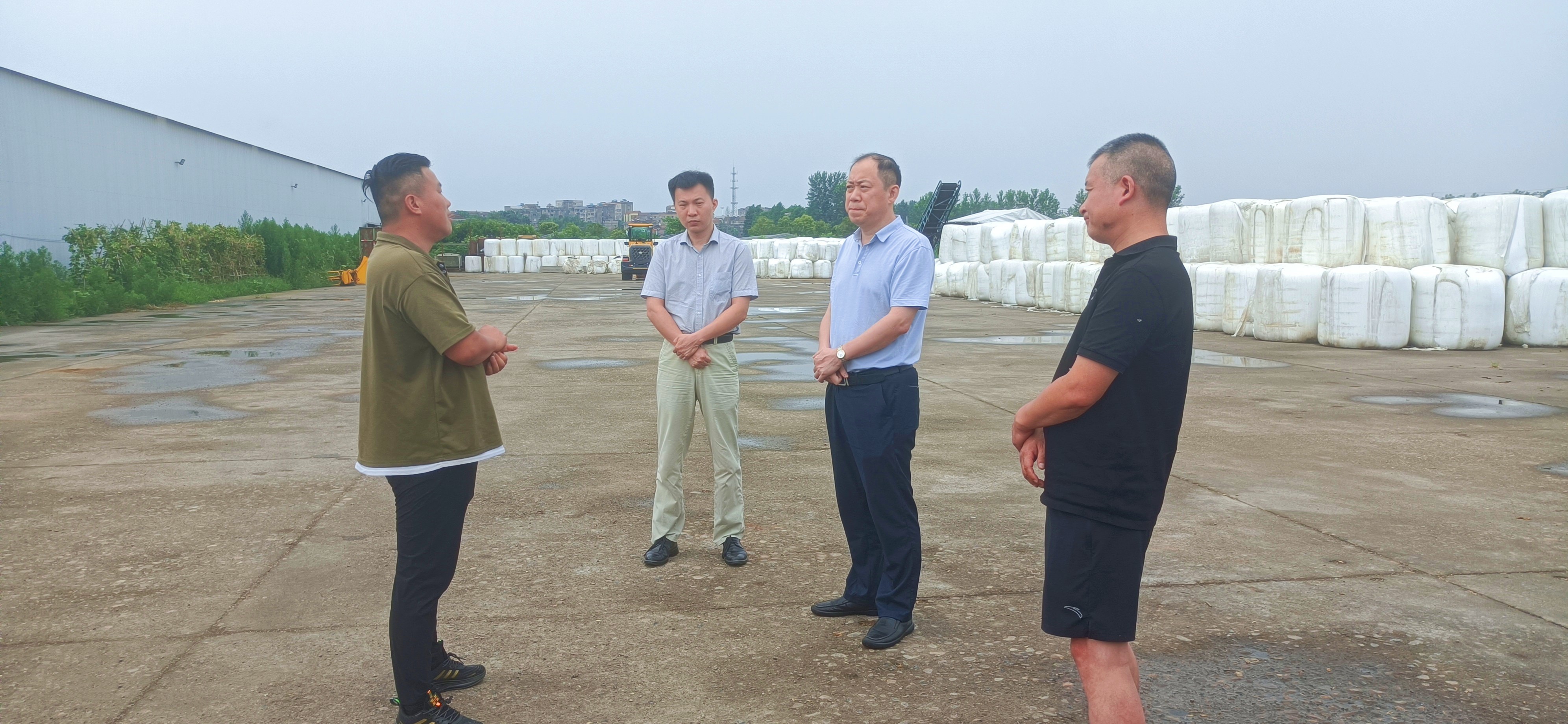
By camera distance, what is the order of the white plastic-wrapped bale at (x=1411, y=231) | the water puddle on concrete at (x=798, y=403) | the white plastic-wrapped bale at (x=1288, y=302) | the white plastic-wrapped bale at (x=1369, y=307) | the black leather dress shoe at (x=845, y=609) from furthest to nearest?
the white plastic-wrapped bale at (x=1288, y=302) → the white plastic-wrapped bale at (x=1411, y=231) → the white plastic-wrapped bale at (x=1369, y=307) → the water puddle on concrete at (x=798, y=403) → the black leather dress shoe at (x=845, y=609)

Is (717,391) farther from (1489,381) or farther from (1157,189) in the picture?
(1489,381)

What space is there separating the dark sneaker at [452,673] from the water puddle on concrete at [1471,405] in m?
8.30

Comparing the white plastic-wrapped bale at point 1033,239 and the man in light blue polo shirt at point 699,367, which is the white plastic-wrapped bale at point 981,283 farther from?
the man in light blue polo shirt at point 699,367

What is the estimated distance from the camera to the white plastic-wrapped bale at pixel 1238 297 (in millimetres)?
16078

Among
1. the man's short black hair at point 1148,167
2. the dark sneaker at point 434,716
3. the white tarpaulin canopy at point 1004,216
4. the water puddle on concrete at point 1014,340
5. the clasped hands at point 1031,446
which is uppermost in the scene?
the white tarpaulin canopy at point 1004,216

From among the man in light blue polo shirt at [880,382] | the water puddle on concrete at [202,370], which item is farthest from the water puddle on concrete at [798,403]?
the water puddle on concrete at [202,370]

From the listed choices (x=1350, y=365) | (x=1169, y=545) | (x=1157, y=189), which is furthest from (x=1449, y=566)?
(x=1350, y=365)

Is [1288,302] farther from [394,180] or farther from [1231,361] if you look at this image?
[394,180]

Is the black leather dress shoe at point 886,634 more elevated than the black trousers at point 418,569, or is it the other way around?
the black trousers at point 418,569

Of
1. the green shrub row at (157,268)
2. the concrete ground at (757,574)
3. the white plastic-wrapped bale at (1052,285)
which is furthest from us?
the white plastic-wrapped bale at (1052,285)

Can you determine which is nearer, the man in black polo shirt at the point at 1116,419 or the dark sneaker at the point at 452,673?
the man in black polo shirt at the point at 1116,419

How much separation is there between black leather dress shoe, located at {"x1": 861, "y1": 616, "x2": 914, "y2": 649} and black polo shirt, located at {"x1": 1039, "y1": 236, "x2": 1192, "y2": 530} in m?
1.36

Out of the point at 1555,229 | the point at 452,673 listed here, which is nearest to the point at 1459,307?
the point at 1555,229

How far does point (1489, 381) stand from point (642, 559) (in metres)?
9.97
